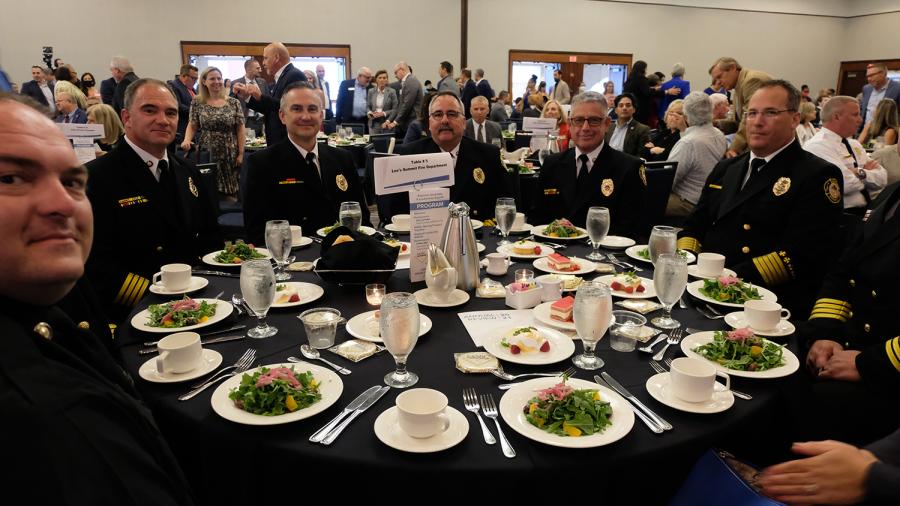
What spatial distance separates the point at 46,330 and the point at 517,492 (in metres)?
0.90

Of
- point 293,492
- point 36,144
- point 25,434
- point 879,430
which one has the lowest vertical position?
point 879,430

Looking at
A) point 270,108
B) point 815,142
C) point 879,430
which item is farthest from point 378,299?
point 270,108

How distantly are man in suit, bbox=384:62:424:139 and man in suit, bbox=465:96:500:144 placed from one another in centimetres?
254

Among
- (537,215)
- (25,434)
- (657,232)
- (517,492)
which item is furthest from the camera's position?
(537,215)

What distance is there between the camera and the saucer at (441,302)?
1880 mm

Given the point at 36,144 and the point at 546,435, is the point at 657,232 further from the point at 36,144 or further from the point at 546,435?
the point at 36,144

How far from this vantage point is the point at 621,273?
2.16m

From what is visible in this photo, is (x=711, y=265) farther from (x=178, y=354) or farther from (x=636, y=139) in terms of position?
(x=636, y=139)

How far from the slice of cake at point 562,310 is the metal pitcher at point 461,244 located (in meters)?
0.37

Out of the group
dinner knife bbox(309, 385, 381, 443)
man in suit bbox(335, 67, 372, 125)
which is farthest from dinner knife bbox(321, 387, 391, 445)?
man in suit bbox(335, 67, 372, 125)

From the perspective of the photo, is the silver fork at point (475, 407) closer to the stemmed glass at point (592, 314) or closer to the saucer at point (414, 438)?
the saucer at point (414, 438)

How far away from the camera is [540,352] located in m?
1.54

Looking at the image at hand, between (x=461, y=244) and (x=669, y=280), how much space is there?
70 cm

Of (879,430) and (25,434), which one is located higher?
(25,434)
